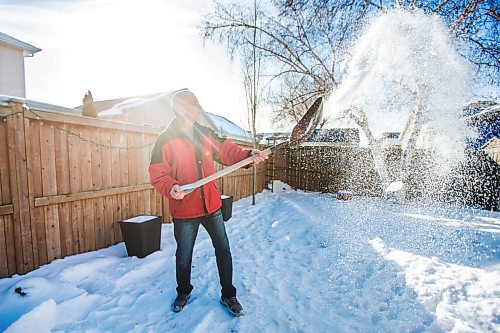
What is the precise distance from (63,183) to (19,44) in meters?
12.8

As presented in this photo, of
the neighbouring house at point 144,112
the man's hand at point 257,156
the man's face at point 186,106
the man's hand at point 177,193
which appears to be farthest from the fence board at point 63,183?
the neighbouring house at point 144,112

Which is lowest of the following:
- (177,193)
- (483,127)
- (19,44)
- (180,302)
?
(180,302)

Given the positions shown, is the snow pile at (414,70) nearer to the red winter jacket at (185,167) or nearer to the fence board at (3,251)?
the red winter jacket at (185,167)

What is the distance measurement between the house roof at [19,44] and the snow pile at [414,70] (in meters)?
14.0

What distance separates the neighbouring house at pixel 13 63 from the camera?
1128cm

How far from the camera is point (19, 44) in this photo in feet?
38.1

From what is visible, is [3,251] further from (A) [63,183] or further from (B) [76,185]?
(B) [76,185]

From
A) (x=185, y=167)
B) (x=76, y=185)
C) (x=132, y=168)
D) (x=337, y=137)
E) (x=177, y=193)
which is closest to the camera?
(x=177, y=193)

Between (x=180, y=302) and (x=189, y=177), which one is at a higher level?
(x=189, y=177)

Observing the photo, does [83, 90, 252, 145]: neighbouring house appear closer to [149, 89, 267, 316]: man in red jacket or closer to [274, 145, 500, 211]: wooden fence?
[274, 145, 500, 211]: wooden fence

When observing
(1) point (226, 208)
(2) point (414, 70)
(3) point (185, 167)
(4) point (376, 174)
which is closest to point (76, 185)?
(3) point (185, 167)

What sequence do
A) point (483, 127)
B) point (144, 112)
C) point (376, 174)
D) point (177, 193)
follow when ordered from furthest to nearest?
point (144, 112), point (376, 174), point (483, 127), point (177, 193)

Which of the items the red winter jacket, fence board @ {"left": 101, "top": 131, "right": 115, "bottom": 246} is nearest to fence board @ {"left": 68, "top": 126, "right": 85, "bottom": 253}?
fence board @ {"left": 101, "top": 131, "right": 115, "bottom": 246}

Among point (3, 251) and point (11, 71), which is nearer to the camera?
point (3, 251)
